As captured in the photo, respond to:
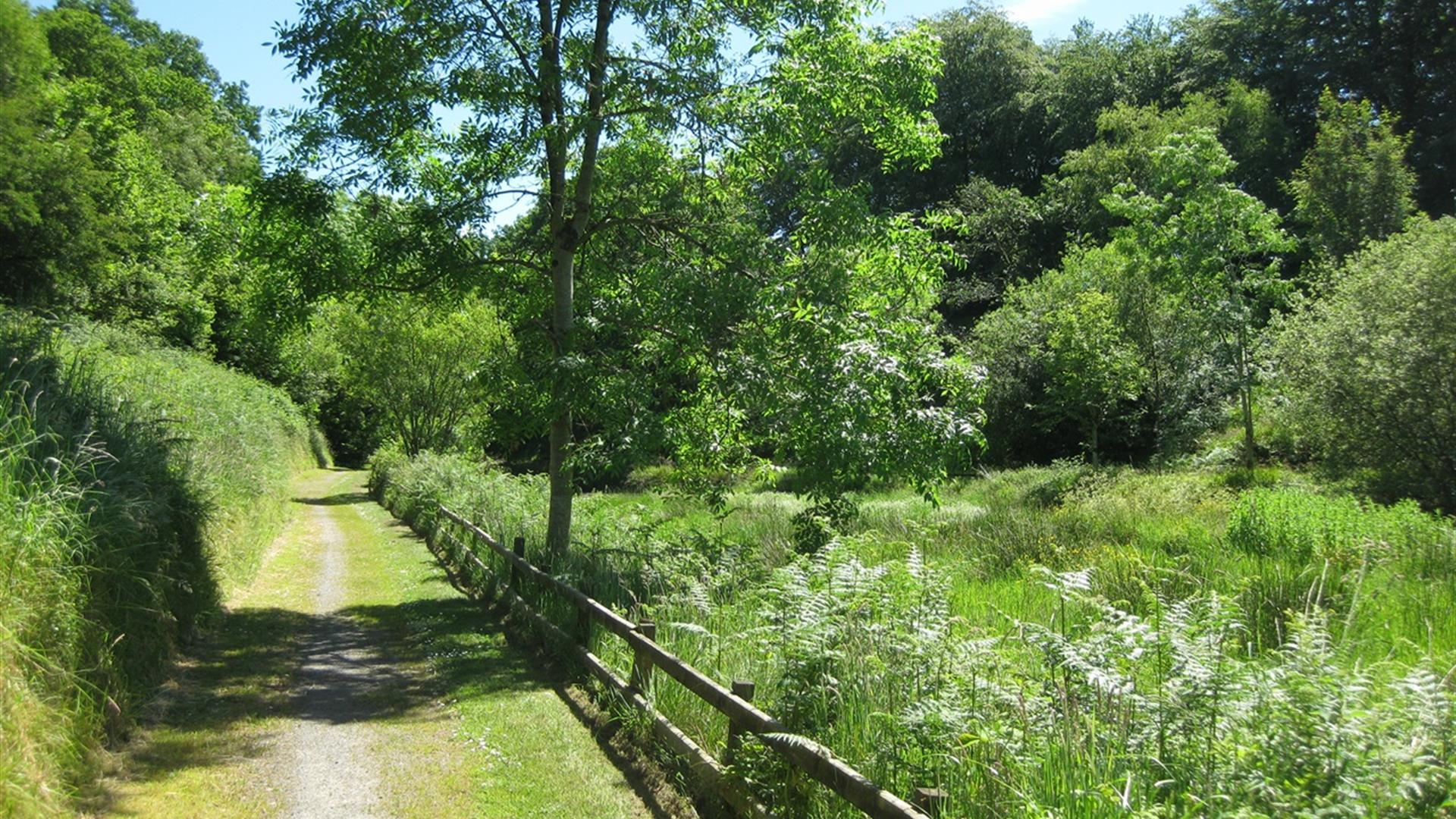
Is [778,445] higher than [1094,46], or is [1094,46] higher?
[1094,46]

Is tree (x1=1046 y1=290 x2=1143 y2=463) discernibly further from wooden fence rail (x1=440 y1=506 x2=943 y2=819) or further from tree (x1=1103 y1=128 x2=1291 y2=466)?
wooden fence rail (x1=440 y1=506 x2=943 y2=819)

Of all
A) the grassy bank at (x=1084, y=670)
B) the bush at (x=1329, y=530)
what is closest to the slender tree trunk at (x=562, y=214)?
the grassy bank at (x=1084, y=670)

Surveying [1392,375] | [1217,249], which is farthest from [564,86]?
[1217,249]

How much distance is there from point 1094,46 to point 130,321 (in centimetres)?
5617

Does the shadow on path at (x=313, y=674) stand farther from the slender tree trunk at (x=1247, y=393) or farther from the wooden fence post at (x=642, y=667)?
the slender tree trunk at (x=1247, y=393)

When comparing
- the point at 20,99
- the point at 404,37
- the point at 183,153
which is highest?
the point at 183,153

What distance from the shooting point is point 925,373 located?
11617mm

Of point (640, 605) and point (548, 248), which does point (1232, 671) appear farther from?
point (548, 248)

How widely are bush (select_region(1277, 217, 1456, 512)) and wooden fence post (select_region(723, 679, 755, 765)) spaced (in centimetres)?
1818

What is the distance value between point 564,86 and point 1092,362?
22.1 m

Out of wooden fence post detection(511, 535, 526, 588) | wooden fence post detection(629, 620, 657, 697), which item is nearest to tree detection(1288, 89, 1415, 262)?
wooden fence post detection(511, 535, 526, 588)

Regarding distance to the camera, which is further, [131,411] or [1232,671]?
[131,411]

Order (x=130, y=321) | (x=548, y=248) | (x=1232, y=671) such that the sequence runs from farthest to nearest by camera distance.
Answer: (x=130, y=321), (x=548, y=248), (x=1232, y=671)

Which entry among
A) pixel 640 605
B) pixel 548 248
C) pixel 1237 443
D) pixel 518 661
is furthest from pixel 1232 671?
pixel 1237 443
